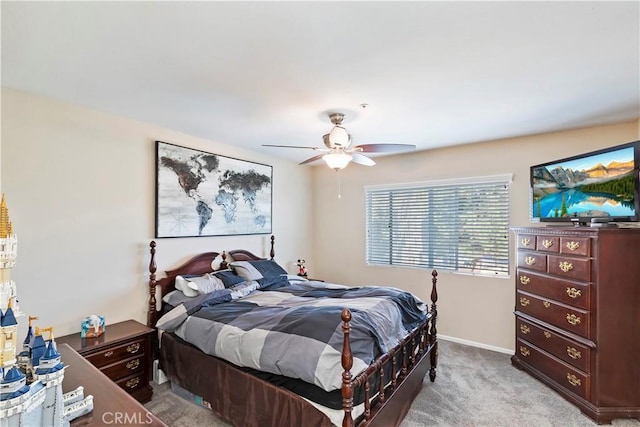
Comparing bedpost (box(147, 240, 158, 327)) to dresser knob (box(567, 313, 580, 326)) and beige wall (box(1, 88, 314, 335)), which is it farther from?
dresser knob (box(567, 313, 580, 326))

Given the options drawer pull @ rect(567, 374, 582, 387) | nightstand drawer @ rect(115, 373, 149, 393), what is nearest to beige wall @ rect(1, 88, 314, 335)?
nightstand drawer @ rect(115, 373, 149, 393)

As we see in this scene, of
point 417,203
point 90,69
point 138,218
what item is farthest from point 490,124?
point 138,218

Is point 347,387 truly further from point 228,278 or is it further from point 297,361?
point 228,278

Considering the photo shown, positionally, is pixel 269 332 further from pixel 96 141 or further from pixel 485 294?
pixel 485 294

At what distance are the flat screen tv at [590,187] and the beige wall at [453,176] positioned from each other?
389 millimetres

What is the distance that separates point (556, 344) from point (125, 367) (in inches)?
149

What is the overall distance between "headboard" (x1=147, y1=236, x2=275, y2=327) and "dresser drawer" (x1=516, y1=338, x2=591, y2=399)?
10.8ft

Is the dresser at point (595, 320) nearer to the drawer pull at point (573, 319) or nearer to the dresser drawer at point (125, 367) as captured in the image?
the drawer pull at point (573, 319)

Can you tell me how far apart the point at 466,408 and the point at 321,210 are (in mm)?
3381

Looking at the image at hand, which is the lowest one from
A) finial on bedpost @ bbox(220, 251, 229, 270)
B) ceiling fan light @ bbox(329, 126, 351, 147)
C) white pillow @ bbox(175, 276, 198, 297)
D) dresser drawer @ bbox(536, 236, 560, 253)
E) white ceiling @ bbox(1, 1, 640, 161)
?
white pillow @ bbox(175, 276, 198, 297)

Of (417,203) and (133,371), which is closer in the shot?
(133,371)

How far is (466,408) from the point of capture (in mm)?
2490

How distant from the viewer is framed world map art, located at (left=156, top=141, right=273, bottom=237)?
124 inches

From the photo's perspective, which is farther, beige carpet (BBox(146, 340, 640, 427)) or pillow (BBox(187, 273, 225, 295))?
pillow (BBox(187, 273, 225, 295))
